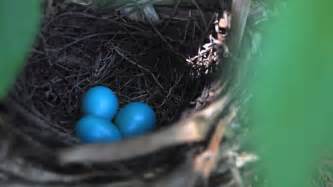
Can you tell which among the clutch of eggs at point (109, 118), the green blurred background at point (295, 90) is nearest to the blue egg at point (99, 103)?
the clutch of eggs at point (109, 118)

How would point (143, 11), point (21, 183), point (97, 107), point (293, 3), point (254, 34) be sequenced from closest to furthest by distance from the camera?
1. point (293, 3)
2. point (21, 183)
3. point (254, 34)
4. point (97, 107)
5. point (143, 11)

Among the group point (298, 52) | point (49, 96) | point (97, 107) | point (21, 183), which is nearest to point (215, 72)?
point (97, 107)

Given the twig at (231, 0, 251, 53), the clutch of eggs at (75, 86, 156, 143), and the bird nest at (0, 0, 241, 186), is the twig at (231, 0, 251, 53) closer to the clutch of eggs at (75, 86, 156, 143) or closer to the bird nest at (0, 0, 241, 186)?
the bird nest at (0, 0, 241, 186)

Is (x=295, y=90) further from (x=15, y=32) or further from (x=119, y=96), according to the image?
(x=119, y=96)

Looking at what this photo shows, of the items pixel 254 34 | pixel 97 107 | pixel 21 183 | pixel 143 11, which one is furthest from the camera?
pixel 143 11

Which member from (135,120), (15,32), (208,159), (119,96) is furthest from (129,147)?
(119,96)

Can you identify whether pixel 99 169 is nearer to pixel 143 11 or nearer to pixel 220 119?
pixel 220 119

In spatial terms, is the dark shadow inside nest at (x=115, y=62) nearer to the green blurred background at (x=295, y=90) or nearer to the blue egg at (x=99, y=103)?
the blue egg at (x=99, y=103)

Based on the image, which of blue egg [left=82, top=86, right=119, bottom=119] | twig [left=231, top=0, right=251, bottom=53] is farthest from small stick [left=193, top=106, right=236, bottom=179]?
blue egg [left=82, top=86, right=119, bottom=119]
